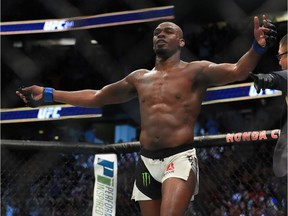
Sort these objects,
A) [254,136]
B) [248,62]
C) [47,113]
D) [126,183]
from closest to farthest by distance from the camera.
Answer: [248,62] < [254,136] < [126,183] < [47,113]

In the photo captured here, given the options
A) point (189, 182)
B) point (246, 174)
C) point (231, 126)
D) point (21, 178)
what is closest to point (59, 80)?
point (231, 126)

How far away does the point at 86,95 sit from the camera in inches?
107

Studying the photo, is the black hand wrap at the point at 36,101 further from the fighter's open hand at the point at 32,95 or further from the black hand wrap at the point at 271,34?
the black hand wrap at the point at 271,34

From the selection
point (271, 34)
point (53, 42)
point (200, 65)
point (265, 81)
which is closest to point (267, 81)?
point (265, 81)

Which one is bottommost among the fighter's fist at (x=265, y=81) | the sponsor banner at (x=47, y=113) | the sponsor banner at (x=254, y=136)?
the sponsor banner at (x=254, y=136)

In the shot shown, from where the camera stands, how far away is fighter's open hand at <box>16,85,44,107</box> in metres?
2.67

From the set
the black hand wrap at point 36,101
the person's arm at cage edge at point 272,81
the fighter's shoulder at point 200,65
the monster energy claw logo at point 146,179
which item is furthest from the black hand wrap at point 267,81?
the black hand wrap at point 36,101

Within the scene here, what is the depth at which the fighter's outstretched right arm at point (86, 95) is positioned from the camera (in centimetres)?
263

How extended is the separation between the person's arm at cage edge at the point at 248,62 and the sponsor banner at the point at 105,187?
0.93 metres

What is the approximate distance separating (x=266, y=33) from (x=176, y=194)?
2.49 ft

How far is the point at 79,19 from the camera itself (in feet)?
21.4

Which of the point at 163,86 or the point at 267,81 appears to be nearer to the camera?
the point at 267,81

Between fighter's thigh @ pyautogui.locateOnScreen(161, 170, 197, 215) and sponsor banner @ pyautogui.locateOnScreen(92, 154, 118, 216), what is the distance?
76cm

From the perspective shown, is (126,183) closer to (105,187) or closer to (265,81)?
(105,187)
